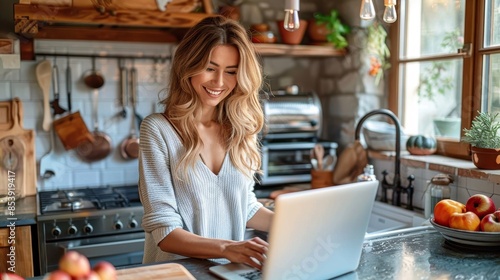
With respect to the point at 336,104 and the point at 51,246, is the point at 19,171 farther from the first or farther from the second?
the point at 336,104

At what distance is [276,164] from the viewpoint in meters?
3.49

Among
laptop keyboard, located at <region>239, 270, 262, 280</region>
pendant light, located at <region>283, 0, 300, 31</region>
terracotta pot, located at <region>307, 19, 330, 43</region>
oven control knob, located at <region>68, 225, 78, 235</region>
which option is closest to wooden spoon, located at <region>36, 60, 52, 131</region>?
oven control knob, located at <region>68, 225, 78, 235</region>

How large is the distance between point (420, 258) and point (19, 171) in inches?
88.7

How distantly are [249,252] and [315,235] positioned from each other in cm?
22

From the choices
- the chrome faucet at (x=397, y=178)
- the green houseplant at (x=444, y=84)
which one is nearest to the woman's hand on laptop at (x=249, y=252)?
the chrome faucet at (x=397, y=178)

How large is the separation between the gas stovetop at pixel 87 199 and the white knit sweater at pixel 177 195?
1.13m

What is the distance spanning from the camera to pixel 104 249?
111 inches

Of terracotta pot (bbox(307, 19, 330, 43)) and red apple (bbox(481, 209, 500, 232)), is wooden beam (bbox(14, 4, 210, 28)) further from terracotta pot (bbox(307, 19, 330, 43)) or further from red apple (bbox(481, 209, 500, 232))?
red apple (bbox(481, 209, 500, 232))

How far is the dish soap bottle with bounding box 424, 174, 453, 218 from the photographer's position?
259cm

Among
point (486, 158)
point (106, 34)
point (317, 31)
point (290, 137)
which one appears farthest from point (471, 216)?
point (106, 34)

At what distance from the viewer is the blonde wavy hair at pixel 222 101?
185 centimetres

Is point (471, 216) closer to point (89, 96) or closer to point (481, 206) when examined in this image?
point (481, 206)

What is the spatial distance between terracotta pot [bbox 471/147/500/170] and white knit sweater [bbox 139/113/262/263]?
1.14 meters

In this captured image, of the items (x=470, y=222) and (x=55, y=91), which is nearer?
(x=470, y=222)
